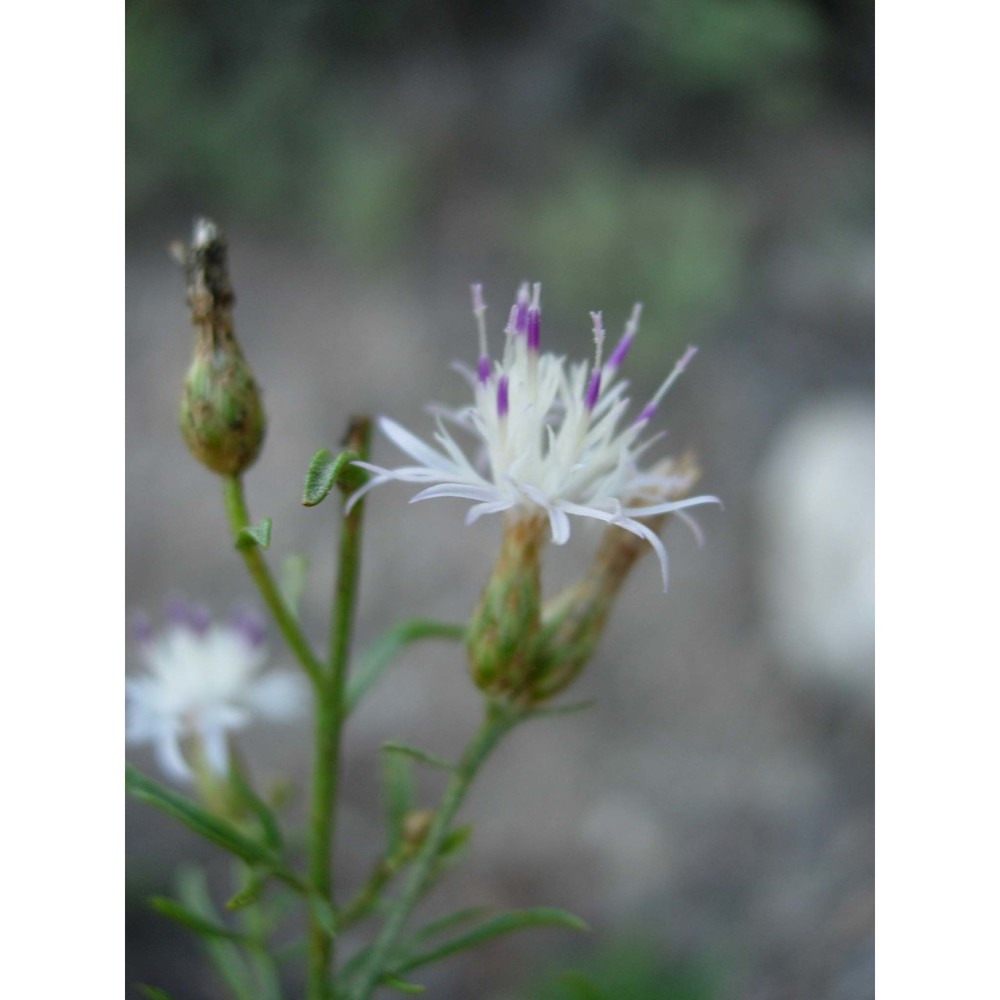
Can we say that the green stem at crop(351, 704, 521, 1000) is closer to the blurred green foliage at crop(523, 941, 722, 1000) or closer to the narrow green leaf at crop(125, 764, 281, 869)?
the narrow green leaf at crop(125, 764, 281, 869)

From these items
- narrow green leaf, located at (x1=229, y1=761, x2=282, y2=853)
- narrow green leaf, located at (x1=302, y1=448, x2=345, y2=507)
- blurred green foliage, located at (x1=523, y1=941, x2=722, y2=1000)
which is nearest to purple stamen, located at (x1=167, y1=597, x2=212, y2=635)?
narrow green leaf, located at (x1=229, y1=761, x2=282, y2=853)

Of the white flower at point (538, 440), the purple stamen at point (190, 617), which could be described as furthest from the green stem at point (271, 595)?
the purple stamen at point (190, 617)

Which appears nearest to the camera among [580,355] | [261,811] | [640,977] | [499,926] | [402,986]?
[402,986]

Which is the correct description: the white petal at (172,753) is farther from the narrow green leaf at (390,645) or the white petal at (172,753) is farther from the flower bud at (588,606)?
the flower bud at (588,606)

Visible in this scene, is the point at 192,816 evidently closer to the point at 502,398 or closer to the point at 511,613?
the point at 511,613

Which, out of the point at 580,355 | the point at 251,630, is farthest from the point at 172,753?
the point at 580,355

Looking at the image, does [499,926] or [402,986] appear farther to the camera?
[499,926]

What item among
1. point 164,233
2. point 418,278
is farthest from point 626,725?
point 164,233
